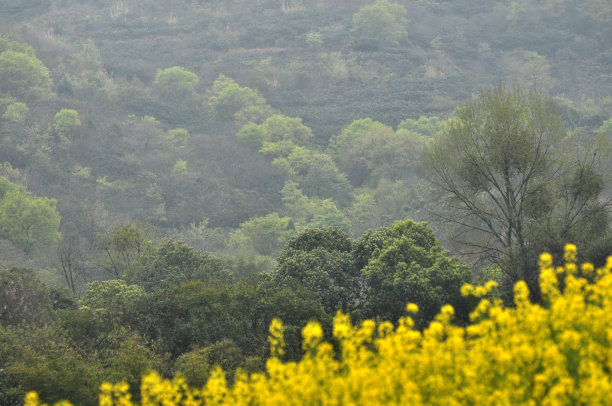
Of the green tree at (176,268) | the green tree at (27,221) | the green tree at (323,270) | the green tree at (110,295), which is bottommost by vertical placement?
the green tree at (27,221)

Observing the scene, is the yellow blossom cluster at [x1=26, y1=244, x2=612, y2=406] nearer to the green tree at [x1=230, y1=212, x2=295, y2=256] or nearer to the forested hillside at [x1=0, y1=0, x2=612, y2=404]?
the forested hillside at [x1=0, y1=0, x2=612, y2=404]

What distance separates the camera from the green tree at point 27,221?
3728 cm

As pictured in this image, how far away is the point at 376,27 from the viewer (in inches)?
3169

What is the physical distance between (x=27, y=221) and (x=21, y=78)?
2315cm

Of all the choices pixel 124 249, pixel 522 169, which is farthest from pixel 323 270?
pixel 124 249

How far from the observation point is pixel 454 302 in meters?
17.9

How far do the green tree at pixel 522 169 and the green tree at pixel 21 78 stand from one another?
44.6 meters

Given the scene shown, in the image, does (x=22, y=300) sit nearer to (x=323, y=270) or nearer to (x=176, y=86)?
(x=323, y=270)

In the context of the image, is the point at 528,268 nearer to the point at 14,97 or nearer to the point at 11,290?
the point at 11,290

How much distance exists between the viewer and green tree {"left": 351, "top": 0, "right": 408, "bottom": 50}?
79.6 metres

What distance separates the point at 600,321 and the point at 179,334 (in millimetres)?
11508

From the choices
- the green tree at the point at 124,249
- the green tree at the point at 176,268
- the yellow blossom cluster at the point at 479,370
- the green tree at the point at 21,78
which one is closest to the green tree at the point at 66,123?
the green tree at the point at 21,78

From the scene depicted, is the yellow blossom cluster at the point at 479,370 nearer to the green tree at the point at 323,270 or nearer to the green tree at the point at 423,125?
the green tree at the point at 323,270

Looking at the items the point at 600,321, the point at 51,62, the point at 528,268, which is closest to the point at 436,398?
the point at 600,321
